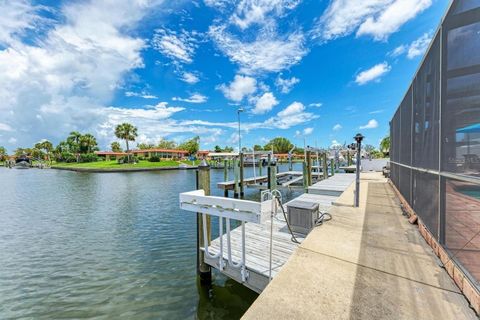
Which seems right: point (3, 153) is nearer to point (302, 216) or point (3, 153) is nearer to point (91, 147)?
point (91, 147)

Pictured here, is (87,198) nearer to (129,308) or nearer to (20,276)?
(20,276)

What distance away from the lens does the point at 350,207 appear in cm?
648

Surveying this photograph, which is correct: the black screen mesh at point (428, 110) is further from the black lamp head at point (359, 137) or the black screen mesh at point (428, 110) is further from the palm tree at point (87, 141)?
the palm tree at point (87, 141)

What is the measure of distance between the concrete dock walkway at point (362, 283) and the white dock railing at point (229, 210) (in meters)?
0.81

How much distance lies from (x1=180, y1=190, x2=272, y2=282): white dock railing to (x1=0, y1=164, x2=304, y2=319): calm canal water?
1.19 metres

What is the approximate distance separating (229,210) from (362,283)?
77.2 inches

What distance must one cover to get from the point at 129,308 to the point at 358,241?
15.4 feet

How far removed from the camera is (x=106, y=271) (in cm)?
590

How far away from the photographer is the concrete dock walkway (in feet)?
6.91

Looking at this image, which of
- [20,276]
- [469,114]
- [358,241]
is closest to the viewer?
[469,114]

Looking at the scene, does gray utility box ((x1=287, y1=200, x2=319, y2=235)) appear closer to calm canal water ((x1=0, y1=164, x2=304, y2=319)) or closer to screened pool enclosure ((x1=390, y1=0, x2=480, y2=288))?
calm canal water ((x1=0, y1=164, x2=304, y2=319))

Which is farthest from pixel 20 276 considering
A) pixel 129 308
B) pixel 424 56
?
pixel 424 56

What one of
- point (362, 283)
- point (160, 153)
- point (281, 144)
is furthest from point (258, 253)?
point (281, 144)

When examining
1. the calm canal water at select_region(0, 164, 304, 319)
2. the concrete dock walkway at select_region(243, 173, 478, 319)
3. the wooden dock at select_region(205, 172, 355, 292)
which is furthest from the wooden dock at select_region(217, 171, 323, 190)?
the concrete dock walkway at select_region(243, 173, 478, 319)
